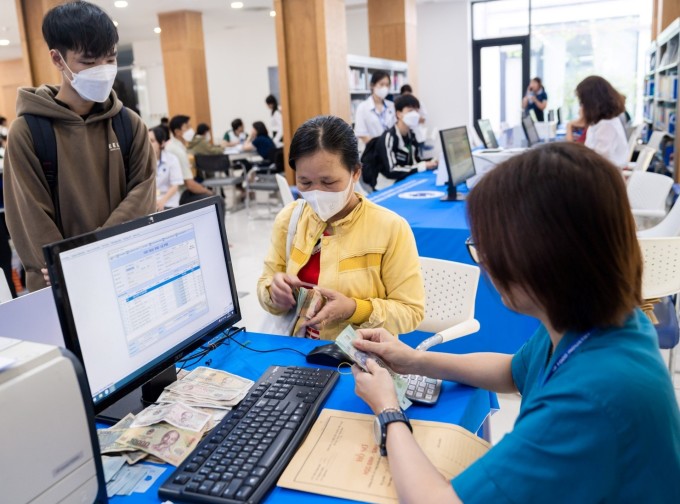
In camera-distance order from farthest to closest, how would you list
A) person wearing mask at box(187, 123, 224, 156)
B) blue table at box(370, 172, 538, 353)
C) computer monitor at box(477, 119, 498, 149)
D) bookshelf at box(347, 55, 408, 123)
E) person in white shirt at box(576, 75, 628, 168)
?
person wearing mask at box(187, 123, 224, 156), bookshelf at box(347, 55, 408, 123), computer monitor at box(477, 119, 498, 149), person in white shirt at box(576, 75, 628, 168), blue table at box(370, 172, 538, 353)

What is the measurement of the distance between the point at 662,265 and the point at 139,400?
2052 mm

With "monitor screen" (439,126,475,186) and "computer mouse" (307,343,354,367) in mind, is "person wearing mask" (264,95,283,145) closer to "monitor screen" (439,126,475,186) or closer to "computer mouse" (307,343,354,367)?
"monitor screen" (439,126,475,186)

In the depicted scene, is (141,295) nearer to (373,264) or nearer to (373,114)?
(373,264)

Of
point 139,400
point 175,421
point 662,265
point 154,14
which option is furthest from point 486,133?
point 154,14

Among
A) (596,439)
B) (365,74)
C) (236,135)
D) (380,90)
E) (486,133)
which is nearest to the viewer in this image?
(596,439)

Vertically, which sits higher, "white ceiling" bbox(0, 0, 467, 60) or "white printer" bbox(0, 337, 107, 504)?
"white ceiling" bbox(0, 0, 467, 60)

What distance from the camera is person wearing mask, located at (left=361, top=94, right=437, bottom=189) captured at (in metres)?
5.05

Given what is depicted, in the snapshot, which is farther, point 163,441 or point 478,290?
point 478,290

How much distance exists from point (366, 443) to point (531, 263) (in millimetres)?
461

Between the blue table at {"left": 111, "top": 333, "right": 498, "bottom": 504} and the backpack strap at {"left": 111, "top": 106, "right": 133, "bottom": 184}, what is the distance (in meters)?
0.89

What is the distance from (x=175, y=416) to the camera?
1.13 m

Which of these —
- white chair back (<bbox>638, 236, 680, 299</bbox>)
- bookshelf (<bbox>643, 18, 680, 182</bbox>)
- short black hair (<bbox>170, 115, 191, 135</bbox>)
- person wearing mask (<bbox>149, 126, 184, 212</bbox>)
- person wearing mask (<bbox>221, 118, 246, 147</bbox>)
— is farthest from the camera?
person wearing mask (<bbox>221, 118, 246, 147</bbox>)

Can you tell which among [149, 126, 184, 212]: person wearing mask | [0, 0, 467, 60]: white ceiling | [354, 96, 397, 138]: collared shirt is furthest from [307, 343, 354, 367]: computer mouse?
[0, 0, 467, 60]: white ceiling

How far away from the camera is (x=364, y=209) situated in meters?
1.73
